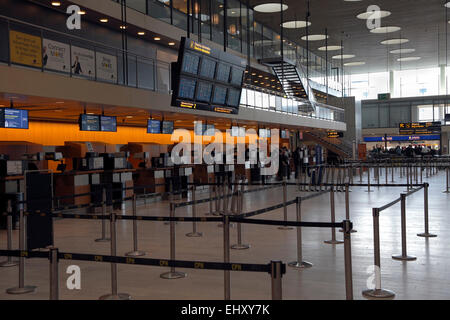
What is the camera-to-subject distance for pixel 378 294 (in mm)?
5711

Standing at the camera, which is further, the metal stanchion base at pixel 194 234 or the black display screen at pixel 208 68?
the black display screen at pixel 208 68

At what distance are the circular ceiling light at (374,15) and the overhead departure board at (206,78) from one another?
11.7 m

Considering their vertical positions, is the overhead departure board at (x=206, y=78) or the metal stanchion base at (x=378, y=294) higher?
the overhead departure board at (x=206, y=78)

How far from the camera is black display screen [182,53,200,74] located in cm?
1383

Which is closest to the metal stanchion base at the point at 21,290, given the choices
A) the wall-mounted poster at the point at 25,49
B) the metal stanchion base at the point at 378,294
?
the metal stanchion base at the point at 378,294

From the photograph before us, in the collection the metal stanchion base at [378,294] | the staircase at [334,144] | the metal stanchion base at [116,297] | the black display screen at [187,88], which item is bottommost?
the metal stanchion base at [116,297]

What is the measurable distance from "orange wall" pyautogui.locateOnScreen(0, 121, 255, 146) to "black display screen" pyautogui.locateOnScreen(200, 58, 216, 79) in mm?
6998

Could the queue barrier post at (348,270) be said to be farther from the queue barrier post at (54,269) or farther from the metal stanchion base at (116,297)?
the queue barrier post at (54,269)

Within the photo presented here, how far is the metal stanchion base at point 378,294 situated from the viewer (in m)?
5.65

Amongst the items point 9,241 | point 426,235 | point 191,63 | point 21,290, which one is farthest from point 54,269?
point 191,63

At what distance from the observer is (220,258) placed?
7984 mm
